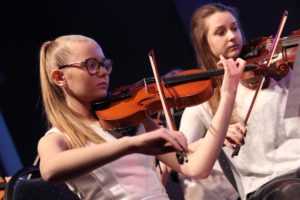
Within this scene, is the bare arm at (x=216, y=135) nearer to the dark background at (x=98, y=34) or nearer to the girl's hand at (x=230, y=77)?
the girl's hand at (x=230, y=77)

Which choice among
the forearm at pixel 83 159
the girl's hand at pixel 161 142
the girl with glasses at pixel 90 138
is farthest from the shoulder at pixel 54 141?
the girl's hand at pixel 161 142

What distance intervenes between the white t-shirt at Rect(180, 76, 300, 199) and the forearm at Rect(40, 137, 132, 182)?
72 centimetres

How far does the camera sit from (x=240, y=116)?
1.61m

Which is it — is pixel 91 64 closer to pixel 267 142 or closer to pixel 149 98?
pixel 149 98

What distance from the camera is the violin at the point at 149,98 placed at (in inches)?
52.3

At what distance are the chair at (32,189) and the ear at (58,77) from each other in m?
0.29

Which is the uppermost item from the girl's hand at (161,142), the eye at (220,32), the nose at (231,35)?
the eye at (220,32)

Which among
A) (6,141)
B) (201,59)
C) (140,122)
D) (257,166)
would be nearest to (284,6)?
(201,59)

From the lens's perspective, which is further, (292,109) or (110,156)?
(292,109)

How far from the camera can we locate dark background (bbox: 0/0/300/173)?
9.75 ft

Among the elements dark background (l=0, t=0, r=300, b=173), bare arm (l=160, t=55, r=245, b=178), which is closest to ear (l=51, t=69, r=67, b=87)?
bare arm (l=160, t=55, r=245, b=178)

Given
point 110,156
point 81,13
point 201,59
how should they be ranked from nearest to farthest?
point 110,156
point 201,59
point 81,13

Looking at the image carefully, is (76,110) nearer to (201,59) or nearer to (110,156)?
(110,156)

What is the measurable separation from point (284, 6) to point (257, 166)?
1.64 metres
